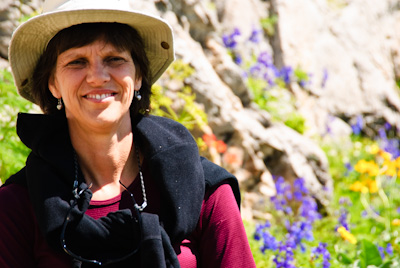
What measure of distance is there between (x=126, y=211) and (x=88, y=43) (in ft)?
2.28

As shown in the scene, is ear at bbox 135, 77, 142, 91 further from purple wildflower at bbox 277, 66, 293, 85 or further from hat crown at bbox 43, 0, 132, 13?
purple wildflower at bbox 277, 66, 293, 85

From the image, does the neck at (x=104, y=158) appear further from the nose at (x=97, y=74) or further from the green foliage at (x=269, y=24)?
the green foliage at (x=269, y=24)

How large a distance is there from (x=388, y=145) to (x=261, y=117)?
2.50 metres

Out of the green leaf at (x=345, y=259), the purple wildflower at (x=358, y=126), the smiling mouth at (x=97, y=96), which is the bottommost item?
the purple wildflower at (x=358, y=126)

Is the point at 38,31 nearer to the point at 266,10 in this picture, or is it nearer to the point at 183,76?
the point at 183,76

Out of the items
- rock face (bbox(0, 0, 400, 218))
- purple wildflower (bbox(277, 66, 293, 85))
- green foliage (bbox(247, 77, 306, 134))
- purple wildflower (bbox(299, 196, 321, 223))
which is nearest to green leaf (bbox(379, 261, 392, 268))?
purple wildflower (bbox(299, 196, 321, 223))

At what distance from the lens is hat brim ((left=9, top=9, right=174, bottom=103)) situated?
7.73 ft

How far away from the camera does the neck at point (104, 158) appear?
2.51 m

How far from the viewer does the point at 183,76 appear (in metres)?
4.67

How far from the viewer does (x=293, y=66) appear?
7574 mm

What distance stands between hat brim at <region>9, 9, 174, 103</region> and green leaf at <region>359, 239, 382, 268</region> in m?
1.83

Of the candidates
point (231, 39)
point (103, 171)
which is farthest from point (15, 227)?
point (231, 39)

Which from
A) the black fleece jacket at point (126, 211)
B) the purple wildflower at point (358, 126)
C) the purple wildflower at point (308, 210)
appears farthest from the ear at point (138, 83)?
the purple wildflower at point (358, 126)

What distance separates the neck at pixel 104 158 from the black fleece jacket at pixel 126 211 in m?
0.06
